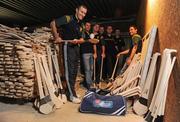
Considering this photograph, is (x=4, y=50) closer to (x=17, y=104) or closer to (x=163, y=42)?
(x=17, y=104)

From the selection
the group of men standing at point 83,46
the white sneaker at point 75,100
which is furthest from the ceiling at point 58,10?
the white sneaker at point 75,100

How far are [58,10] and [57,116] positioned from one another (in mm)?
6631

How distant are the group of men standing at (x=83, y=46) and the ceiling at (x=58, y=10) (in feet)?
6.57

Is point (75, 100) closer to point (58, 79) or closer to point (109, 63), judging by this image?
point (58, 79)

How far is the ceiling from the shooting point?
8.83 metres

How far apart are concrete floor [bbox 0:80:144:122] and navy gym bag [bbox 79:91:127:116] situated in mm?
74

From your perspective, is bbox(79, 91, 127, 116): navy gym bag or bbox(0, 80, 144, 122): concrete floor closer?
bbox(0, 80, 144, 122): concrete floor

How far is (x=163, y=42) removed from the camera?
3.63m

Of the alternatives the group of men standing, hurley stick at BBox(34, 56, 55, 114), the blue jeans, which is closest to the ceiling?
the group of men standing

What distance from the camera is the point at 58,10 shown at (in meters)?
9.93

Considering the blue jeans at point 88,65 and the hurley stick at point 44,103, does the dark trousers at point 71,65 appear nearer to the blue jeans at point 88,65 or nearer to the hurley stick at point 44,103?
the hurley stick at point 44,103

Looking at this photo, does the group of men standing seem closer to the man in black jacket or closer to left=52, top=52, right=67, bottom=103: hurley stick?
the man in black jacket

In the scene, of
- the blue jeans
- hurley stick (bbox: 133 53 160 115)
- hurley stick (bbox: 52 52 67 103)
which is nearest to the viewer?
hurley stick (bbox: 133 53 160 115)

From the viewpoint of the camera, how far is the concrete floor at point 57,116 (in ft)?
12.2
